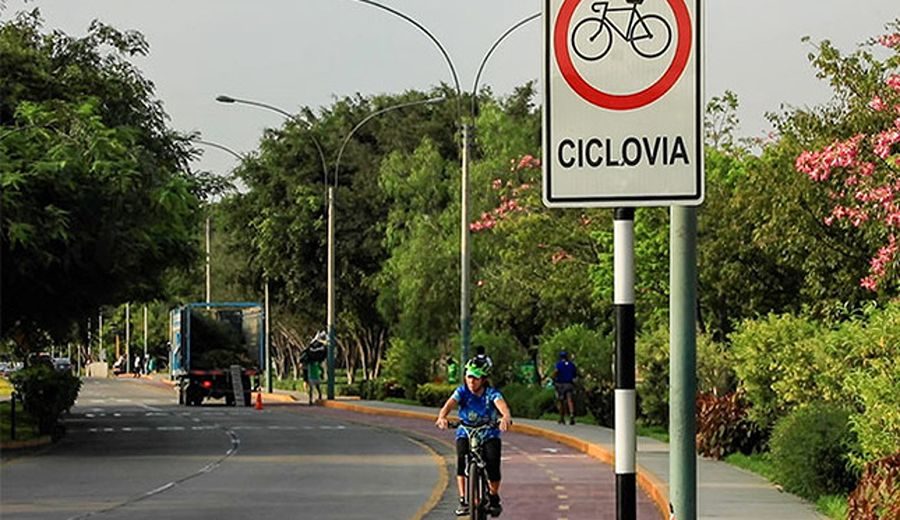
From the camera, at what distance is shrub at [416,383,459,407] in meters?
49.9

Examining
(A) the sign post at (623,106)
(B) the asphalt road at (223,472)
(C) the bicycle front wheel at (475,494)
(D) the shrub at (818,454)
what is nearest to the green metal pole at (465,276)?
(B) the asphalt road at (223,472)

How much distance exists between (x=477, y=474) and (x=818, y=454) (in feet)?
13.5

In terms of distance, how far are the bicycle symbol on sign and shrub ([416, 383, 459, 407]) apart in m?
44.2

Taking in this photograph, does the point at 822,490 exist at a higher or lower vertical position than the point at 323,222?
lower

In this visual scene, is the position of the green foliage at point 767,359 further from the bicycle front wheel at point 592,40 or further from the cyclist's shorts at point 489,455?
the bicycle front wheel at point 592,40

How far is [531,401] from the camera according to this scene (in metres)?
42.1

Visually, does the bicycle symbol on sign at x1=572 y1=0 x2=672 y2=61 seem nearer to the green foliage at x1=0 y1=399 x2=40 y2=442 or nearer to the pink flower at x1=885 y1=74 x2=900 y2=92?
the pink flower at x1=885 y1=74 x2=900 y2=92

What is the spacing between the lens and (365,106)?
71062 millimetres

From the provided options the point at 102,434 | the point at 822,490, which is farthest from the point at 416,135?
the point at 822,490

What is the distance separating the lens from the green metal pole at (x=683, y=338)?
34.2 ft

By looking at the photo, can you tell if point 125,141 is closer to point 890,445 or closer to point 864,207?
point 864,207

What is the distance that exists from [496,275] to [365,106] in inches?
838

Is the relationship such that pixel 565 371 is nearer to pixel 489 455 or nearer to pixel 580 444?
pixel 580 444

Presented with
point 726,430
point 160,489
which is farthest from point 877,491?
point 726,430
